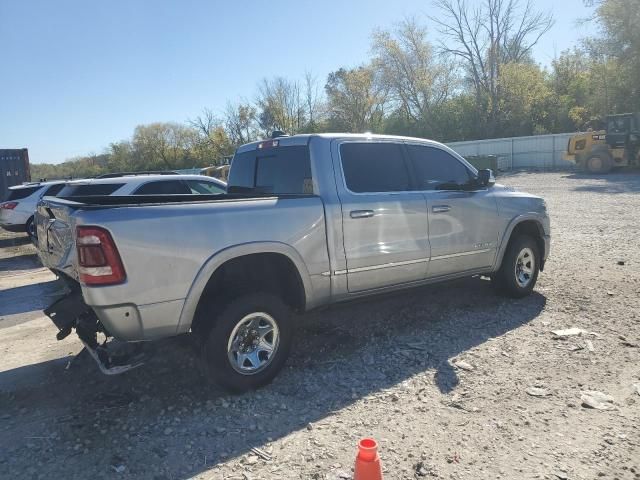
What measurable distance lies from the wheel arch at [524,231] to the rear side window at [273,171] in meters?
2.65

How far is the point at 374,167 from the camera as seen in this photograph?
15.3 feet

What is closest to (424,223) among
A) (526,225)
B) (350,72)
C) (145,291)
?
(526,225)

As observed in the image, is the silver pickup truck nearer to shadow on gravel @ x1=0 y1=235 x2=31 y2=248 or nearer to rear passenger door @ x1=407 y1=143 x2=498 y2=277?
rear passenger door @ x1=407 y1=143 x2=498 y2=277

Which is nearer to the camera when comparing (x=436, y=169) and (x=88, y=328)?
(x=88, y=328)

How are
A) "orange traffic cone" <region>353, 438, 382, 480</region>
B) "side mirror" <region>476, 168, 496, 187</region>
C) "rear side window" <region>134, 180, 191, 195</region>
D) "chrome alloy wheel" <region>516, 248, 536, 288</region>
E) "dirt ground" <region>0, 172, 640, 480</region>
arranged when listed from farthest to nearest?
"rear side window" <region>134, 180, 191, 195</region> < "chrome alloy wheel" <region>516, 248, 536, 288</region> < "side mirror" <region>476, 168, 496, 187</region> < "dirt ground" <region>0, 172, 640, 480</region> < "orange traffic cone" <region>353, 438, 382, 480</region>

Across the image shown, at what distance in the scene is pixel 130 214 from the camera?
319 centimetres

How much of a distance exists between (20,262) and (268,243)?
9.96 metres

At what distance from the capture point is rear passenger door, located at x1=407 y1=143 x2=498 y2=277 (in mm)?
4957

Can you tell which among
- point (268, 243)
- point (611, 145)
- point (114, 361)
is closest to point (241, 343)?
point (268, 243)

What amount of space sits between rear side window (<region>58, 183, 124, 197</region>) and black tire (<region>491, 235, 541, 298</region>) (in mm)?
6947

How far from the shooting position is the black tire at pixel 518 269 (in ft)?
18.9

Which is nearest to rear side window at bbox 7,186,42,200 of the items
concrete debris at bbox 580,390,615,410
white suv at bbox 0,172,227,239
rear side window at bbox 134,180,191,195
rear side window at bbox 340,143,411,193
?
white suv at bbox 0,172,227,239

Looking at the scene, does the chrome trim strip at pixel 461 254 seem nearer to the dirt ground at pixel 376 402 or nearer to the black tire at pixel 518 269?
the black tire at pixel 518 269

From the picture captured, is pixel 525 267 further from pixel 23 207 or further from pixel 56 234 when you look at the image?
pixel 23 207
